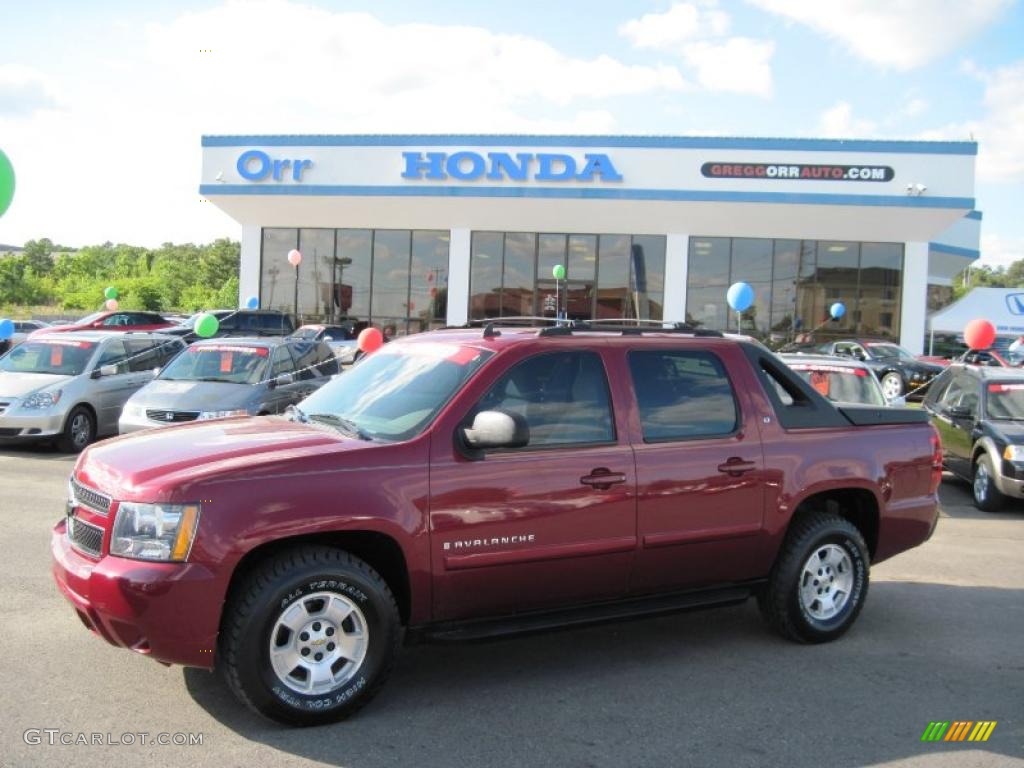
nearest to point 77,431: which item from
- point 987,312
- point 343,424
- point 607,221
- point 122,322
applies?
point 343,424

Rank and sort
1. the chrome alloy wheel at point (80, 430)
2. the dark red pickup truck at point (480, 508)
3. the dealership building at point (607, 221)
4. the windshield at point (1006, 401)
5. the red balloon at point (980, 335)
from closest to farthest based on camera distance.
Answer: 1. the dark red pickup truck at point (480, 508)
2. the windshield at point (1006, 401)
3. the chrome alloy wheel at point (80, 430)
4. the red balloon at point (980, 335)
5. the dealership building at point (607, 221)

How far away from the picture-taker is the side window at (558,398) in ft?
15.0

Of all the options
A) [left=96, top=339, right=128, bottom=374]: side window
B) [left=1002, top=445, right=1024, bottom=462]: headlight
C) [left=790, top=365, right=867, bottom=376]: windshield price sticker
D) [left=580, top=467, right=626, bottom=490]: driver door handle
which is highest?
[left=790, top=365, right=867, bottom=376]: windshield price sticker

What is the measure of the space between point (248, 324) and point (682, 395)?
66.1 ft

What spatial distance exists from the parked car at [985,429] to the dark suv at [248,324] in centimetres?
1670

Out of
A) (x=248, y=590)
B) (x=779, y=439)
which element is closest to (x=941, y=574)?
(x=779, y=439)

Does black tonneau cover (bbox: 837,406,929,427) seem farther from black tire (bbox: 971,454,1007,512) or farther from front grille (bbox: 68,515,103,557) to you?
black tire (bbox: 971,454,1007,512)

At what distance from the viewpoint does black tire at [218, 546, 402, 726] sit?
3.84 metres

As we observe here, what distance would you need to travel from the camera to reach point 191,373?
39.1ft

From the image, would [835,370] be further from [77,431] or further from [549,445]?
[77,431]

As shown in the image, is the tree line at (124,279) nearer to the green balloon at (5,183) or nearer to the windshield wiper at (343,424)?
the green balloon at (5,183)

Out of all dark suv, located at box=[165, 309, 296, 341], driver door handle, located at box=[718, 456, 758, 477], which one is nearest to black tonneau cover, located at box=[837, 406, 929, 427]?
driver door handle, located at box=[718, 456, 758, 477]

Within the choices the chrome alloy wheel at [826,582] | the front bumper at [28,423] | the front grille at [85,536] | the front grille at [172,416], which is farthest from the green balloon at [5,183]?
the chrome alloy wheel at [826,582]

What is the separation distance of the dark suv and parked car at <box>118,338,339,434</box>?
10.5m
